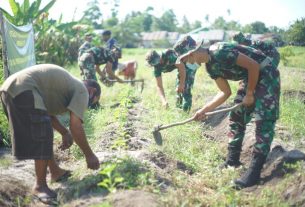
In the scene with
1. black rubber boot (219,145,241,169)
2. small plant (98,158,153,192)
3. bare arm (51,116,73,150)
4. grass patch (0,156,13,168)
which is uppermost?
bare arm (51,116,73,150)

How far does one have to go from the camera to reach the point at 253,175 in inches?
164

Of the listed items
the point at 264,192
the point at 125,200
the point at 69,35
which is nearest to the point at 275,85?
the point at 264,192

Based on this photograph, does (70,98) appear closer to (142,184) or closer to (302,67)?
(142,184)

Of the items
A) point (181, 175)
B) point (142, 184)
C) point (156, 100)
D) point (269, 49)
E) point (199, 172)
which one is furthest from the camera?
point (156, 100)

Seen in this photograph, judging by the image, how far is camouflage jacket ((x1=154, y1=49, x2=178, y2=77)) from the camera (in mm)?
6961

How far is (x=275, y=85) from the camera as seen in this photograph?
13.8 ft

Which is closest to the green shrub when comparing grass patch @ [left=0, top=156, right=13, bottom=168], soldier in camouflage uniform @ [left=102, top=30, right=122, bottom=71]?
soldier in camouflage uniform @ [left=102, top=30, right=122, bottom=71]

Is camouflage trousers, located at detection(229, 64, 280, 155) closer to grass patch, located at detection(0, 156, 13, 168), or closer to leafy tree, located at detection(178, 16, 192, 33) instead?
grass patch, located at detection(0, 156, 13, 168)

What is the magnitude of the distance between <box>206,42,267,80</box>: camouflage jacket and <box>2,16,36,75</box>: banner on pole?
3.40m

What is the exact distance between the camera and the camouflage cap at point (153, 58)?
22.5ft

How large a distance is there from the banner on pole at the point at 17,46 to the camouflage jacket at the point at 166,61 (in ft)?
7.67

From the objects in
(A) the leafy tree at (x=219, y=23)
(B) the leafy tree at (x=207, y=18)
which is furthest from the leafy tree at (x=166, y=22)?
(A) the leafy tree at (x=219, y=23)

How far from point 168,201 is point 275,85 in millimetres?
1760

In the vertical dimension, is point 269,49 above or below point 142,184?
above
